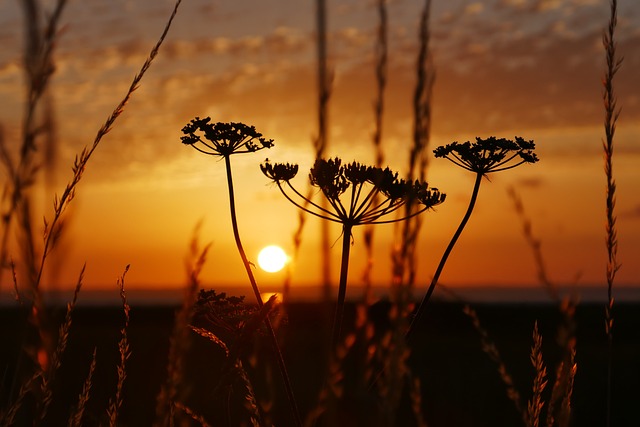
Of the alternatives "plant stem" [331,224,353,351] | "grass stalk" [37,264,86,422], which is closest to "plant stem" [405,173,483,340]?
"plant stem" [331,224,353,351]

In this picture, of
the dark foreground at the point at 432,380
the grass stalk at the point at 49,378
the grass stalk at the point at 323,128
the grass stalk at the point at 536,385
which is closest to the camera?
the grass stalk at the point at 323,128

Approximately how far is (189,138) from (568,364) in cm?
264

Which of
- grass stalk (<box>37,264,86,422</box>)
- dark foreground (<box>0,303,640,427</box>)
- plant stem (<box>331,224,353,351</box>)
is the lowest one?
dark foreground (<box>0,303,640,427</box>)

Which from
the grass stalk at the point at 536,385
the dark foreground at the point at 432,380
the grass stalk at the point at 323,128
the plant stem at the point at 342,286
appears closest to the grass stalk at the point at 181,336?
the grass stalk at the point at 323,128

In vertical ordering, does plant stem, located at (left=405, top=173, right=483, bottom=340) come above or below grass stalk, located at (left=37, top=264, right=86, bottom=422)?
above

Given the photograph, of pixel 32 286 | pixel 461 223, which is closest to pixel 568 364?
pixel 32 286

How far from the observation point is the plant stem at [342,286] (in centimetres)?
327

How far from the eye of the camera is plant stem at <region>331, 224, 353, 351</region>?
3.27 m

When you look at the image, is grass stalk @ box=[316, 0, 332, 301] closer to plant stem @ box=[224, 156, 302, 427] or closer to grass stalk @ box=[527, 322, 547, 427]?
grass stalk @ box=[527, 322, 547, 427]

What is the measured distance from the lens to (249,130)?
4180mm

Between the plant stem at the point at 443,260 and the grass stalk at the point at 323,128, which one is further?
the plant stem at the point at 443,260

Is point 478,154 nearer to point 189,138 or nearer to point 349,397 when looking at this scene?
point 189,138

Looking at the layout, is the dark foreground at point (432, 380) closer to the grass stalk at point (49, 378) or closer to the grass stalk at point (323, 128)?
the grass stalk at point (49, 378)

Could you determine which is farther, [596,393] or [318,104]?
[596,393]
